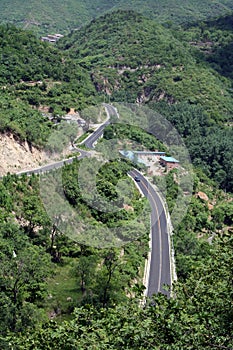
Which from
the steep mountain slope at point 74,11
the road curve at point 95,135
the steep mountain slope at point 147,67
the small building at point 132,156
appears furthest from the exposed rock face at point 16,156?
the steep mountain slope at point 74,11

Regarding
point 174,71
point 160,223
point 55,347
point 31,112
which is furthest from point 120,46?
point 55,347

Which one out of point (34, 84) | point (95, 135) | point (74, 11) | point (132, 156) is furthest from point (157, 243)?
point (74, 11)

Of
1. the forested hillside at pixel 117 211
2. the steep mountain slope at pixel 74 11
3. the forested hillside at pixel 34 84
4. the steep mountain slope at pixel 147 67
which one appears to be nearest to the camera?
the forested hillside at pixel 117 211

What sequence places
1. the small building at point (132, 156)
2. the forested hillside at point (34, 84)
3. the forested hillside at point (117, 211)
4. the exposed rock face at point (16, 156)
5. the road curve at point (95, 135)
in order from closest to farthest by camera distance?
the forested hillside at point (117, 211), the exposed rock face at point (16, 156), the forested hillside at point (34, 84), the small building at point (132, 156), the road curve at point (95, 135)

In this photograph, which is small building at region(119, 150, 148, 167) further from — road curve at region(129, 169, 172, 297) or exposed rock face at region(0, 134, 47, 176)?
exposed rock face at region(0, 134, 47, 176)

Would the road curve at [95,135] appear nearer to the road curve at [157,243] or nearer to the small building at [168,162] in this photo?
the road curve at [157,243]

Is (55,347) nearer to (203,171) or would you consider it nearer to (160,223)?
(160,223)

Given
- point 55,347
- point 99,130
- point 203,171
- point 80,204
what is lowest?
point 203,171
